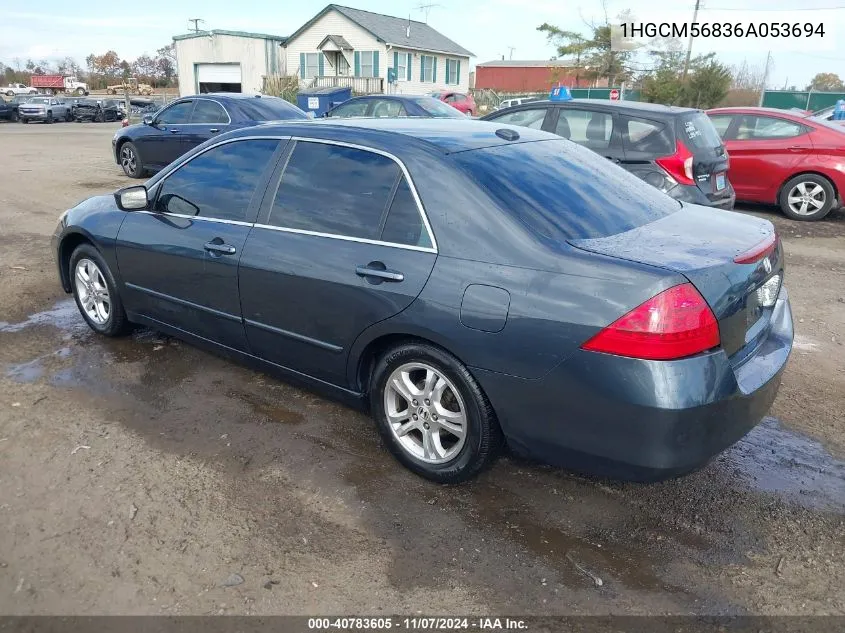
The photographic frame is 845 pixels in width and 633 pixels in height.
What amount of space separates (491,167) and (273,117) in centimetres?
924

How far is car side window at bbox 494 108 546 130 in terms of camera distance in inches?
359

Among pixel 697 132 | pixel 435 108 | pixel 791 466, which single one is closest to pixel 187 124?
pixel 435 108

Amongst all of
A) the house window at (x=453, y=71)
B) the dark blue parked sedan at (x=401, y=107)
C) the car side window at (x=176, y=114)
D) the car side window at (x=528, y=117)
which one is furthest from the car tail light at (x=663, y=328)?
the house window at (x=453, y=71)

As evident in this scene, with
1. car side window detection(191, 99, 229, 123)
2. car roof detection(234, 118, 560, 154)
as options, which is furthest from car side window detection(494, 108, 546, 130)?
car roof detection(234, 118, 560, 154)

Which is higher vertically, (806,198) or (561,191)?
(561,191)

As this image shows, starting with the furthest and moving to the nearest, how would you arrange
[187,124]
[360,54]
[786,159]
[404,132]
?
[360,54]
[187,124]
[786,159]
[404,132]

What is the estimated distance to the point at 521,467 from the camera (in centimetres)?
352

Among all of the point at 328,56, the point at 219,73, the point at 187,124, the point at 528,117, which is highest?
the point at 328,56

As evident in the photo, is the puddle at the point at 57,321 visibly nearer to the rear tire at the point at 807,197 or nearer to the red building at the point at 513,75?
the rear tire at the point at 807,197

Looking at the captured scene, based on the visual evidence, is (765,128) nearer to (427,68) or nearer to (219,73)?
(427,68)

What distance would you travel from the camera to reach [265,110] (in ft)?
38.1

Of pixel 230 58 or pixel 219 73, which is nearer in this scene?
pixel 230 58

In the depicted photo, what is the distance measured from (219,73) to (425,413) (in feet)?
142

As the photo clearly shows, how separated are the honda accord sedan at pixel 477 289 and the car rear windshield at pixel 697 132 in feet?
15.1
